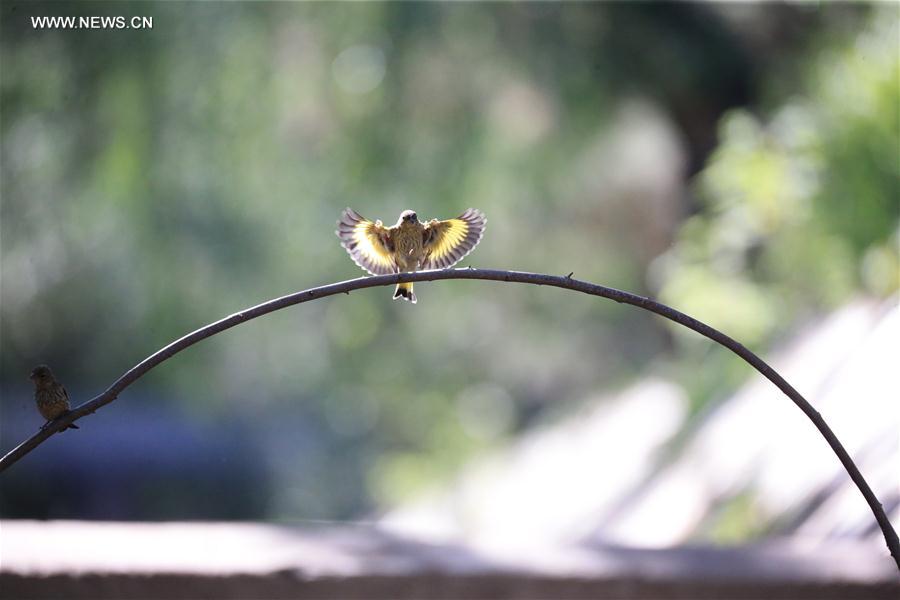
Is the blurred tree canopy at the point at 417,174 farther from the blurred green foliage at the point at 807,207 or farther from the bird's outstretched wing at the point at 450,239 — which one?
the bird's outstretched wing at the point at 450,239

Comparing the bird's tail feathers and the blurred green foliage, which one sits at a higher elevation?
the blurred green foliage

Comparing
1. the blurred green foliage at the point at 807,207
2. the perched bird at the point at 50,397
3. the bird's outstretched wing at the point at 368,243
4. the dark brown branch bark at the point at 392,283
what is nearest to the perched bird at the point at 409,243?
the bird's outstretched wing at the point at 368,243

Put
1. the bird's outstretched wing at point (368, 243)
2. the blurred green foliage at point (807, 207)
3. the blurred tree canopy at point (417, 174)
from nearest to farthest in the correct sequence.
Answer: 1. the bird's outstretched wing at point (368, 243)
2. the blurred green foliage at point (807, 207)
3. the blurred tree canopy at point (417, 174)
